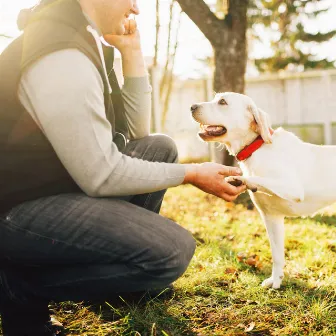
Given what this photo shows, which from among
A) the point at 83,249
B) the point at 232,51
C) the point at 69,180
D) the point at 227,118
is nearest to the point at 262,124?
the point at 227,118

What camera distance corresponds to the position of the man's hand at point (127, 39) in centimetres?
268

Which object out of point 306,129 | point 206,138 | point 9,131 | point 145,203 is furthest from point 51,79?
point 306,129

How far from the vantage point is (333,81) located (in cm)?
1171

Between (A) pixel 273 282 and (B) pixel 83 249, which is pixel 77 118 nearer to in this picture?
(B) pixel 83 249

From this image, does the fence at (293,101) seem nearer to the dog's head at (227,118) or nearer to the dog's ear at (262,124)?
the dog's head at (227,118)

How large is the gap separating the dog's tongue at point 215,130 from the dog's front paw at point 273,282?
971 millimetres

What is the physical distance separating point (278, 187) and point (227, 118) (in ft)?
1.94

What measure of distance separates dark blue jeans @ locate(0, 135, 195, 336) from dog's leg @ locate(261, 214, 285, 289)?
977 mm

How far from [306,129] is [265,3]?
11299 millimetres

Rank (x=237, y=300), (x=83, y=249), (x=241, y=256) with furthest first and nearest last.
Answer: (x=241, y=256) → (x=237, y=300) → (x=83, y=249)

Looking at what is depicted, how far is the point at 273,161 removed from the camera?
9.36ft

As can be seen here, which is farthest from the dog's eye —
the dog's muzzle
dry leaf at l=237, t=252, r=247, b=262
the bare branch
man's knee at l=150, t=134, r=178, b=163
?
the bare branch

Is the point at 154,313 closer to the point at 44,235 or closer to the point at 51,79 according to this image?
the point at 44,235

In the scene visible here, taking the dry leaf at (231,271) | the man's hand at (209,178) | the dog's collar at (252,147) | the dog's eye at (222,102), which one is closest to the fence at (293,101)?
the dog's eye at (222,102)
